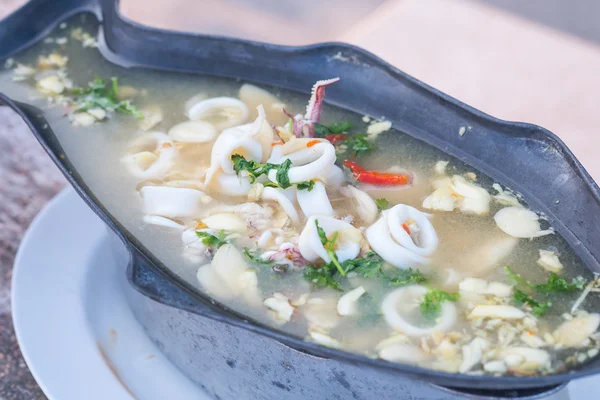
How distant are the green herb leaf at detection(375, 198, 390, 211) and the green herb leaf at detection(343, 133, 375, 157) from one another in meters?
0.24

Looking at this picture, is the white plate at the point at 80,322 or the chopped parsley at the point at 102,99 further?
the chopped parsley at the point at 102,99

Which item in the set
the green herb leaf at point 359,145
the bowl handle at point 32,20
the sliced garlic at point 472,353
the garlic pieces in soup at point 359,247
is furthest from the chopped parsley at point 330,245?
the bowl handle at point 32,20

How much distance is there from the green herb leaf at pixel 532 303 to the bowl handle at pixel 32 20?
1830mm

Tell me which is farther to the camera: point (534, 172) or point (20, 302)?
point (20, 302)

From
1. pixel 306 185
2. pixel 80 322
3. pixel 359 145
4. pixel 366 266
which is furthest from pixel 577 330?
pixel 80 322

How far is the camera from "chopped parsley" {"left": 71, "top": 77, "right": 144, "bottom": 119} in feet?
7.39

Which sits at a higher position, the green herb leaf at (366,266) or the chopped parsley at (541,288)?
the chopped parsley at (541,288)

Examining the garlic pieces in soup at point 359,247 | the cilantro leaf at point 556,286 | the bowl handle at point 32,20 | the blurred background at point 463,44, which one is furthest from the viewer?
the blurred background at point 463,44

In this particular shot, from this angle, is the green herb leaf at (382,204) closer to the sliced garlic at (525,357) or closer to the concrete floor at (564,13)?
the sliced garlic at (525,357)

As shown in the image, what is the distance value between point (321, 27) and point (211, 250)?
8.20 feet

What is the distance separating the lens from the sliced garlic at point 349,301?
161 centimetres

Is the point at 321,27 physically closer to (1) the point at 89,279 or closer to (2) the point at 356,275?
(1) the point at 89,279

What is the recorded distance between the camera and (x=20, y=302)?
6.84ft

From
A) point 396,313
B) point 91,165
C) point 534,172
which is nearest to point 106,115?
point 91,165
